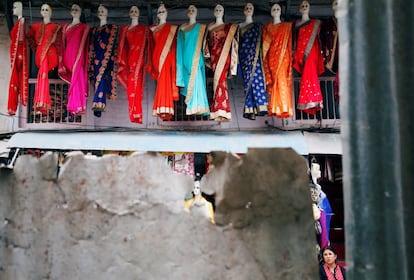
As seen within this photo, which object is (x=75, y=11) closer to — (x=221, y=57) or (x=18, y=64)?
(x=18, y=64)

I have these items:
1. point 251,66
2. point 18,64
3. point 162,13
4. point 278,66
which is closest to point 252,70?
point 251,66

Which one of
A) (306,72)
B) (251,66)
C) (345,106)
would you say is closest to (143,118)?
(251,66)

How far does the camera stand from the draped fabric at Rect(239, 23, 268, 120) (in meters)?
6.73

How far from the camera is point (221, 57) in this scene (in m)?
6.77

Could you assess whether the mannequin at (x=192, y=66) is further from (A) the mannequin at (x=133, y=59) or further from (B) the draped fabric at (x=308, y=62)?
(B) the draped fabric at (x=308, y=62)

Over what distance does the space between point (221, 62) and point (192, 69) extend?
0.44m

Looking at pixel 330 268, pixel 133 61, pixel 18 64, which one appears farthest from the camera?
pixel 18 64

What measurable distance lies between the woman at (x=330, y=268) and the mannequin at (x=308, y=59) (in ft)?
6.88

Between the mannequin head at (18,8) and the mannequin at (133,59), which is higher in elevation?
the mannequin head at (18,8)

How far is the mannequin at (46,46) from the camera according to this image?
266 inches

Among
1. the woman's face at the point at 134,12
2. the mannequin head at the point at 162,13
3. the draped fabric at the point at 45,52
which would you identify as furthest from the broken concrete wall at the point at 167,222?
the woman's face at the point at 134,12

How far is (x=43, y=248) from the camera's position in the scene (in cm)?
210

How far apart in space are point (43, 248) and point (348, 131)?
1411 millimetres

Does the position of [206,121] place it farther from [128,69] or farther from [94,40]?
[94,40]
